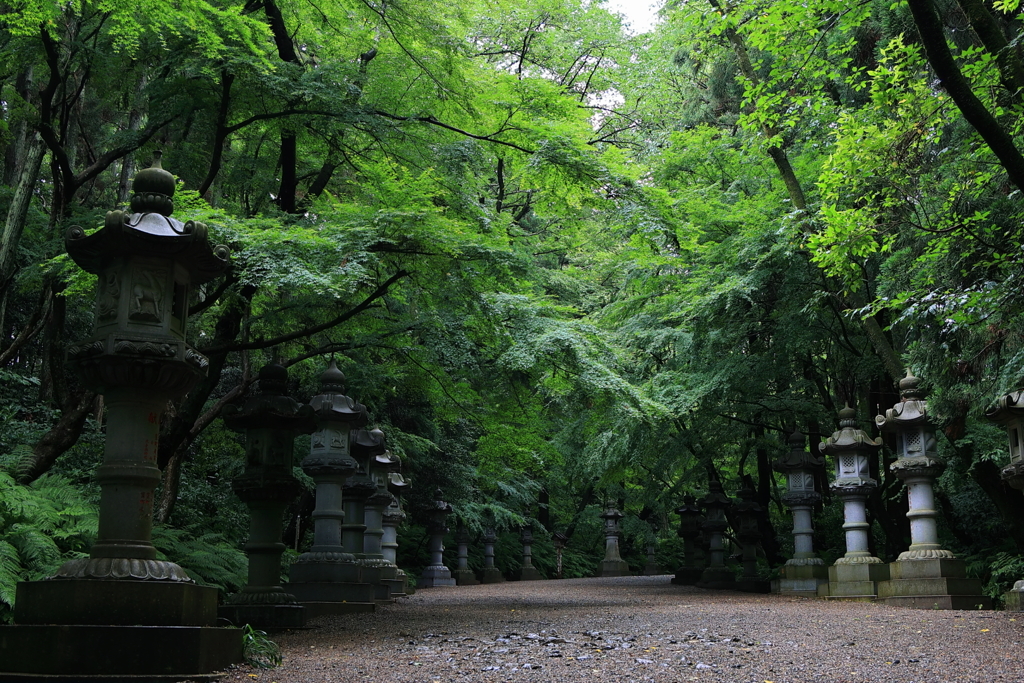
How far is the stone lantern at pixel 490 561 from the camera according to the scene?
23.8 meters

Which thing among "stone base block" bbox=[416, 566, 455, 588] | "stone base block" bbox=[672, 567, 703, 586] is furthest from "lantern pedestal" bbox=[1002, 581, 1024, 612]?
"stone base block" bbox=[416, 566, 455, 588]

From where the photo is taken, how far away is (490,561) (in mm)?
24047

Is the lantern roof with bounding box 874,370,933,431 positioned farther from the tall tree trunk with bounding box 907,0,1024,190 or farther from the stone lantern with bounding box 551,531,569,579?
the stone lantern with bounding box 551,531,569,579

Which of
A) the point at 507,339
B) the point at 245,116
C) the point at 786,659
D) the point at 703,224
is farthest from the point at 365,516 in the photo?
the point at 786,659

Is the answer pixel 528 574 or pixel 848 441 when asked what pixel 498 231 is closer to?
pixel 848 441

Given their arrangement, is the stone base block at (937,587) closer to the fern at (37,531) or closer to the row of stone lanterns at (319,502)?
the row of stone lanterns at (319,502)

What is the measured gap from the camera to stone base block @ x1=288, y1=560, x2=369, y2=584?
10.7 meters

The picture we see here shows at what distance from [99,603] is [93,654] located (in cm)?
29

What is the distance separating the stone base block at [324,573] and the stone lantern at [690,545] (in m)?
12.2

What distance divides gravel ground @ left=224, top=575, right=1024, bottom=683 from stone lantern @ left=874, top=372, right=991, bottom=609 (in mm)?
1067

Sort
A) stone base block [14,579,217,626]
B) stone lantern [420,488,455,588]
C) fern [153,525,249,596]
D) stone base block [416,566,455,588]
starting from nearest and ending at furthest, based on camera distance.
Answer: stone base block [14,579,217,626]
fern [153,525,249,596]
stone lantern [420,488,455,588]
stone base block [416,566,455,588]

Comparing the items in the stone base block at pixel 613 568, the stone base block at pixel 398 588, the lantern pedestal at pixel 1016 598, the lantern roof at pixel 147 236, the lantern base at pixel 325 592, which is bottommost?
the stone base block at pixel 613 568

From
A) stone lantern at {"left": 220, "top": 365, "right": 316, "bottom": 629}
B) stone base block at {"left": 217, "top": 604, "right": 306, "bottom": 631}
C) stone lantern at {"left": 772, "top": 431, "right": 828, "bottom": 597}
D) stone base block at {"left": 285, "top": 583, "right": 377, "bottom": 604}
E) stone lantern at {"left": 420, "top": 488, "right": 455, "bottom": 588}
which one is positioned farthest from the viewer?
stone lantern at {"left": 420, "top": 488, "right": 455, "bottom": 588}

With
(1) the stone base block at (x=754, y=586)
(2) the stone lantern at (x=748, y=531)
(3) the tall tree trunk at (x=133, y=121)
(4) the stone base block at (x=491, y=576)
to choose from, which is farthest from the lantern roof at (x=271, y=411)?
(4) the stone base block at (x=491, y=576)
